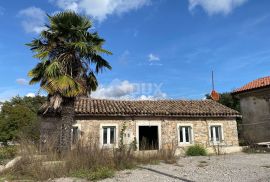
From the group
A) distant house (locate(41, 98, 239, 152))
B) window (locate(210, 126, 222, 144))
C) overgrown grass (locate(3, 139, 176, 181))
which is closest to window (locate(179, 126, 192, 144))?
distant house (locate(41, 98, 239, 152))

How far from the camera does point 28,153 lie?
10430 mm

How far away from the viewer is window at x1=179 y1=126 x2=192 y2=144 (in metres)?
18.5

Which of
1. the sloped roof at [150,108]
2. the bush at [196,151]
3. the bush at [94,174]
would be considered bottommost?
the bush at [94,174]

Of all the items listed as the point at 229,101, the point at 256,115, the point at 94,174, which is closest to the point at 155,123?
the point at 256,115

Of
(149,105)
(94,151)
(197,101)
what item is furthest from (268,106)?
(94,151)

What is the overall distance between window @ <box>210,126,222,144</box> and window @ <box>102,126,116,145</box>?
675cm

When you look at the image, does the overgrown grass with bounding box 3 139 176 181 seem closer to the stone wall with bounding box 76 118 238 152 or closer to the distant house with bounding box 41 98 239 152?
the distant house with bounding box 41 98 239 152

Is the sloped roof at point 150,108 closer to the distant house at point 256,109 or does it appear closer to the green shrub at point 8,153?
the distant house at point 256,109

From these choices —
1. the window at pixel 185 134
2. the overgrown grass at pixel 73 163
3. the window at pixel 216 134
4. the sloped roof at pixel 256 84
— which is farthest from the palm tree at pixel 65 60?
the sloped roof at pixel 256 84

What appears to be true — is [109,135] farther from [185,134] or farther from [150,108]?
[185,134]

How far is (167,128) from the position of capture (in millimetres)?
18109

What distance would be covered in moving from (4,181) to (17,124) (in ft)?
87.1

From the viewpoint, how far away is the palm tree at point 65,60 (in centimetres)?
1311

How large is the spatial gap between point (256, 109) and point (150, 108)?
8507 mm
